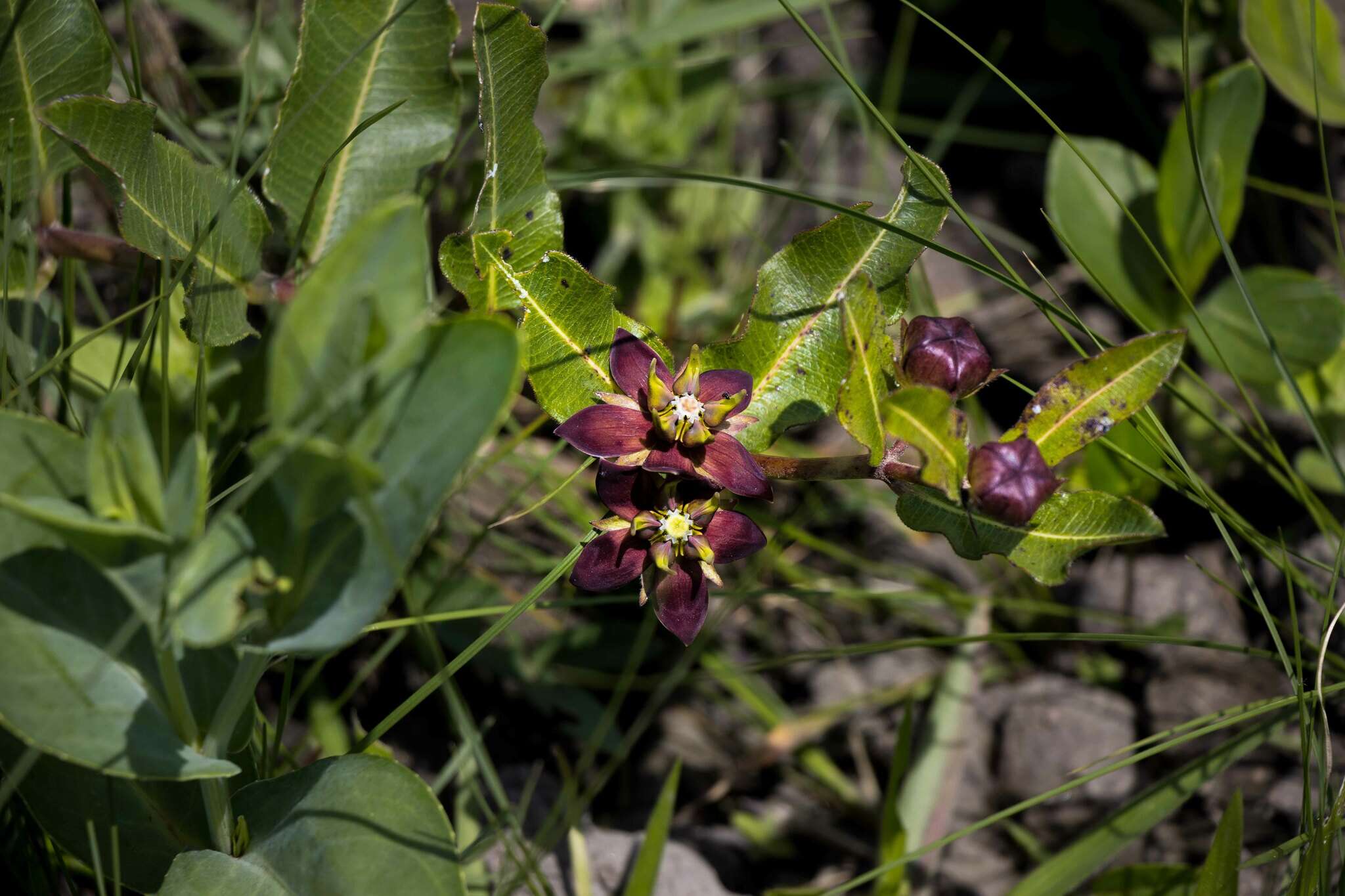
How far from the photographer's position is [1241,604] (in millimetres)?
2945

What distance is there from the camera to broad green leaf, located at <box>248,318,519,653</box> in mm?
1144

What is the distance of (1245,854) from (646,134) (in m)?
2.66

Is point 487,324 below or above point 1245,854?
above

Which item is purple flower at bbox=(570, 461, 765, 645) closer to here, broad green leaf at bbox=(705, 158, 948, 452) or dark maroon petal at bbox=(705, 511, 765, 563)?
dark maroon petal at bbox=(705, 511, 765, 563)

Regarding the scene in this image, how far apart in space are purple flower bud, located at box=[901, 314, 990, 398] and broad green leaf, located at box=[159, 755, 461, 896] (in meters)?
0.93

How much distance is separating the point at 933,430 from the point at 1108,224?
190 cm

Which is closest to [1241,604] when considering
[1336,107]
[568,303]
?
[1336,107]

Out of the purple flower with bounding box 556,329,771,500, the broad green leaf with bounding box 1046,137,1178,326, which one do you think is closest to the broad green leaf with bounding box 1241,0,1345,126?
the broad green leaf with bounding box 1046,137,1178,326

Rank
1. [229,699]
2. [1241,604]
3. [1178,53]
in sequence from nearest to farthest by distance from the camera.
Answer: [229,699] < [1241,604] < [1178,53]

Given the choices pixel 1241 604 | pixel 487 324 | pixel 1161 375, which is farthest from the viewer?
pixel 1241 604

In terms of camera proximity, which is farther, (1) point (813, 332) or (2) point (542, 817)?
(2) point (542, 817)

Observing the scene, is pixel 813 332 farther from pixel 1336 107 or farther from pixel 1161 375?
pixel 1336 107

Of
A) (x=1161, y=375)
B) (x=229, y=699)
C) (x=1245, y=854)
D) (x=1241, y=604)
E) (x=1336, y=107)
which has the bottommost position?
(x=1245, y=854)

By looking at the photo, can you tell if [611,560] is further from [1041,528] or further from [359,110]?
[359,110]
